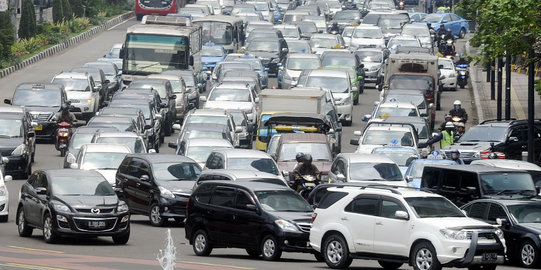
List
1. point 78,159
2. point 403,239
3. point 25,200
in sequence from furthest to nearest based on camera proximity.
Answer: point 78,159 < point 25,200 < point 403,239

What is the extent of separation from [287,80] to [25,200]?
96.7 feet

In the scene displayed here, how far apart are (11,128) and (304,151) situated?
29.2 ft

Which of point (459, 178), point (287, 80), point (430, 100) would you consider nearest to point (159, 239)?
point (459, 178)

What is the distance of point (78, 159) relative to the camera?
33.0 m

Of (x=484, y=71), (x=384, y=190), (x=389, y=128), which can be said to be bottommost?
(x=484, y=71)

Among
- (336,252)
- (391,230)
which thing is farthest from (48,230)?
(391,230)

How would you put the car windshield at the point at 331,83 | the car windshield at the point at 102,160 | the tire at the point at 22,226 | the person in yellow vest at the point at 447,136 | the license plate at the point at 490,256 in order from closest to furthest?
the license plate at the point at 490,256 < the tire at the point at 22,226 < the car windshield at the point at 102,160 < the person in yellow vest at the point at 447,136 < the car windshield at the point at 331,83

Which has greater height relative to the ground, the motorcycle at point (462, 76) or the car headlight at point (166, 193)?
the car headlight at point (166, 193)

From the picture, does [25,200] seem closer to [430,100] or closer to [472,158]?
[472,158]

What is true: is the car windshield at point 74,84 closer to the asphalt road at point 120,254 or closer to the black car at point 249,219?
the asphalt road at point 120,254

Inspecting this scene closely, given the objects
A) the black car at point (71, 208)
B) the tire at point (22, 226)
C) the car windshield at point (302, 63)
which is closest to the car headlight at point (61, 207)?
the black car at point (71, 208)

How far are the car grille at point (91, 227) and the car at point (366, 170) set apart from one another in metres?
6.75

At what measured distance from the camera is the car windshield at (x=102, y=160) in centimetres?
3280

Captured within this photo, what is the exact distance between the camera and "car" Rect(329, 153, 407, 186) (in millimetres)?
30719
